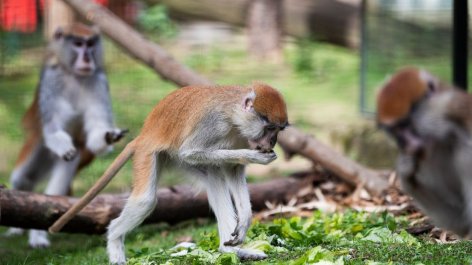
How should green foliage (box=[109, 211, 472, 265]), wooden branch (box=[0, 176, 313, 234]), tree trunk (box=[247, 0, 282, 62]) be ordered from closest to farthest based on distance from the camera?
green foliage (box=[109, 211, 472, 265]) < wooden branch (box=[0, 176, 313, 234]) < tree trunk (box=[247, 0, 282, 62])

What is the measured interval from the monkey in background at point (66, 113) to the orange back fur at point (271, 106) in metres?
2.85

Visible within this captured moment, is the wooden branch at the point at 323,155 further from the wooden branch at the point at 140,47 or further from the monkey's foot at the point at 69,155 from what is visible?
the monkey's foot at the point at 69,155

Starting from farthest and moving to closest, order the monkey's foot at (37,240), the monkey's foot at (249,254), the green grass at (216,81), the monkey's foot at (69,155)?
the green grass at (216,81)
the monkey's foot at (69,155)
the monkey's foot at (37,240)
the monkey's foot at (249,254)

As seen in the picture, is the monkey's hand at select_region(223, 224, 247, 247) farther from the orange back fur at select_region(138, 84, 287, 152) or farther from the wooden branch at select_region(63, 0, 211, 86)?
the wooden branch at select_region(63, 0, 211, 86)

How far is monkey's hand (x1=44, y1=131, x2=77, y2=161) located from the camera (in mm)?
7914

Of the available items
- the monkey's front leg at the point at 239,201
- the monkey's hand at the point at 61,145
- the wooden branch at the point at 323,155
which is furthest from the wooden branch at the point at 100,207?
the monkey's front leg at the point at 239,201

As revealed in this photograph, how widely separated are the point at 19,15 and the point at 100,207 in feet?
19.1

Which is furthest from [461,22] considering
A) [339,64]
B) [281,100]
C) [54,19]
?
[54,19]

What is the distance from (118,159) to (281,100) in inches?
54.7

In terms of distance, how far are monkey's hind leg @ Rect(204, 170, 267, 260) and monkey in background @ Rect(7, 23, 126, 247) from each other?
2414 mm

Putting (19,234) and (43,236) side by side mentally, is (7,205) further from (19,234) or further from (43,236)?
(19,234)

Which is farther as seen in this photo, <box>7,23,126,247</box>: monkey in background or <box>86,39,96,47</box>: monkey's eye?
<box>86,39,96,47</box>: monkey's eye

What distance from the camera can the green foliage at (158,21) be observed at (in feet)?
45.8

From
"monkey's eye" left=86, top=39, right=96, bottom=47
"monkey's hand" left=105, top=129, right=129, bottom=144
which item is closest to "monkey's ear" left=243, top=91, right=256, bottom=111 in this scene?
"monkey's hand" left=105, top=129, right=129, bottom=144
